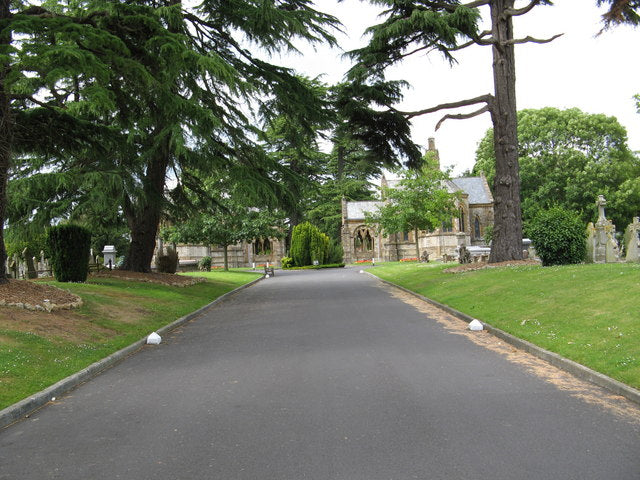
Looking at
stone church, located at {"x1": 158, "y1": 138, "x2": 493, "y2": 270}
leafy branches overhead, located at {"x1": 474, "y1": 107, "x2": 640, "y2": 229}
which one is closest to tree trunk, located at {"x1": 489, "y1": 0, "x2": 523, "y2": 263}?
leafy branches overhead, located at {"x1": 474, "y1": 107, "x2": 640, "y2": 229}

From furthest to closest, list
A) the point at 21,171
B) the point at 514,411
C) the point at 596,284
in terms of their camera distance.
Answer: the point at 21,171, the point at 596,284, the point at 514,411

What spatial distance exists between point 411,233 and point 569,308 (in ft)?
177

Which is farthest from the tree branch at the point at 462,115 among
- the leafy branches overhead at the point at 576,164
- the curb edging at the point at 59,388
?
the leafy branches overhead at the point at 576,164

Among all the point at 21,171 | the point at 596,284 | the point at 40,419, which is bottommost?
the point at 40,419

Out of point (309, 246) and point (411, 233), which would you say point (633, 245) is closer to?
point (309, 246)

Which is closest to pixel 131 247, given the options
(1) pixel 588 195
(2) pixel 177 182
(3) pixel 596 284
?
(2) pixel 177 182

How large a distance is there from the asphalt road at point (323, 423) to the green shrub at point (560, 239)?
12081 millimetres

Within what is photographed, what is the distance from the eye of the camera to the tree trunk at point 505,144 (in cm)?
2069

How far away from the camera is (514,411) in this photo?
16.9 feet

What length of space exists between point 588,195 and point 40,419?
4999 cm

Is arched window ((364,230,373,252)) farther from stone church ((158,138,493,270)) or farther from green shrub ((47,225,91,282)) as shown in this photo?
green shrub ((47,225,91,282))

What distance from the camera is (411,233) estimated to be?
209ft

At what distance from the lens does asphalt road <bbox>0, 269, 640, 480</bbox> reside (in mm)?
3887

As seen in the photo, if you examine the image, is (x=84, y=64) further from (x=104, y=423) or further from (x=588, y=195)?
(x=588, y=195)
